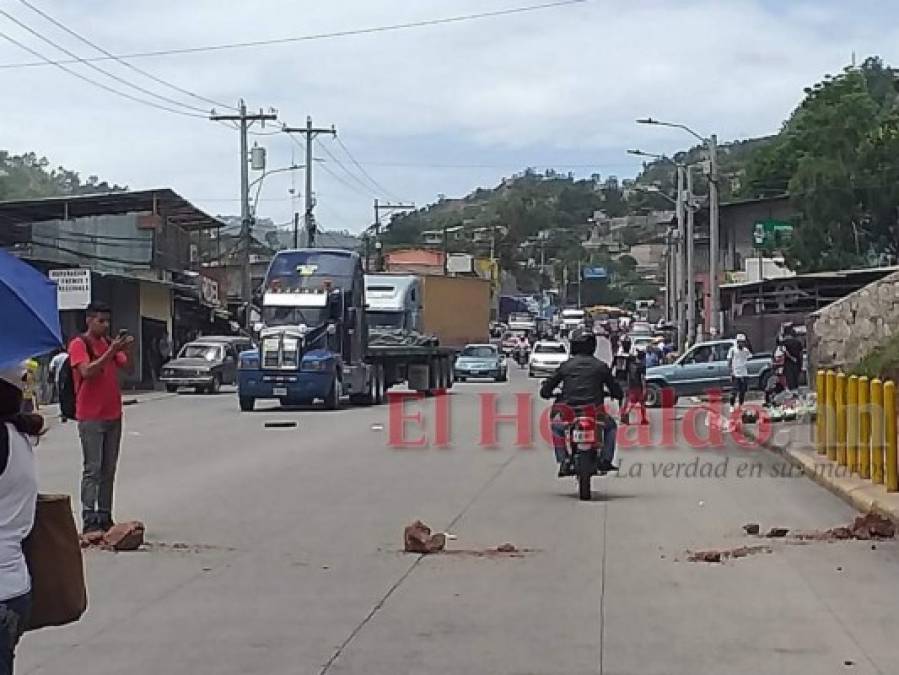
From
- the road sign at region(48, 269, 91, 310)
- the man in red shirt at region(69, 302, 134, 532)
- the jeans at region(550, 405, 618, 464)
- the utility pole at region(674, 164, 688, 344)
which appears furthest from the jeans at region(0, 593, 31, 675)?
the utility pole at region(674, 164, 688, 344)

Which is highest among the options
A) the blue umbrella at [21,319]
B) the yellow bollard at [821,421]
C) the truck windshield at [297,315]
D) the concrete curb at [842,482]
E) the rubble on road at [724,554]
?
the truck windshield at [297,315]

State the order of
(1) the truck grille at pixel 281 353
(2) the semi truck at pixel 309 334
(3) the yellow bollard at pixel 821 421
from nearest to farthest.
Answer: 1. (3) the yellow bollard at pixel 821 421
2. (1) the truck grille at pixel 281 353
3. (2) the semi truck at pixel 309 334

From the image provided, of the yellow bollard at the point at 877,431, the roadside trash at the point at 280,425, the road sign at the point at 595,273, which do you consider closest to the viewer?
the yellow bollard at the point at 877,431

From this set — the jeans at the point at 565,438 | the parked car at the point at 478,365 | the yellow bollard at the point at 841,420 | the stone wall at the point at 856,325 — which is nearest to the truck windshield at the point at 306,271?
the stone wall at the point at 856,325

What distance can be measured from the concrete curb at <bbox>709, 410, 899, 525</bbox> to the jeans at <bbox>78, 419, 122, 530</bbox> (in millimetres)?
6862

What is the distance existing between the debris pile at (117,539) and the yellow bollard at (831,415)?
9.87m

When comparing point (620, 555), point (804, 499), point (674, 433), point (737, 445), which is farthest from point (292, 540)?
point (674, 433)

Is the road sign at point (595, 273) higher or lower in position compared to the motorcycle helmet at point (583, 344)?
higher

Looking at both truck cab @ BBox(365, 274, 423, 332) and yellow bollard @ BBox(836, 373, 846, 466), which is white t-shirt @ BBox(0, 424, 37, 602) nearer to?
yellow bollard @ BBox(836, 373, 846, 466)

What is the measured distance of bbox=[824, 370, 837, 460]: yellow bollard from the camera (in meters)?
19.4

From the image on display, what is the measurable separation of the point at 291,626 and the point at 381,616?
63 cm

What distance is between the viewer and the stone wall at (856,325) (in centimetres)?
3066

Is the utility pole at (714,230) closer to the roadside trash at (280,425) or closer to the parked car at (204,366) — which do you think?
the parked car at (204,366)

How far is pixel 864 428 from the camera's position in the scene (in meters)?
17.3
